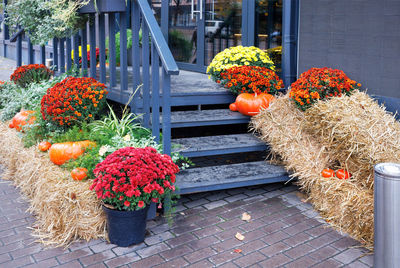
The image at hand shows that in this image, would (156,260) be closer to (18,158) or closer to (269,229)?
(269,229)

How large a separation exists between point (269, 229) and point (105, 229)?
4.29ft

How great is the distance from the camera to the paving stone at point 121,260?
3156 mm

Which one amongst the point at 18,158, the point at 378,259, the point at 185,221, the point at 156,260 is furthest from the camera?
the point at 18,158

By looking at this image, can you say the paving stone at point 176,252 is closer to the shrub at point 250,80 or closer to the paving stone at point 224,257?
the paving stone at point 224,257

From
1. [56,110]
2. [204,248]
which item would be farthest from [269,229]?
[56,110]

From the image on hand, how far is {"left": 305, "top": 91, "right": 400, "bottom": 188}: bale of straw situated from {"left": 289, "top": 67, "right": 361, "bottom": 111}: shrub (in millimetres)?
170

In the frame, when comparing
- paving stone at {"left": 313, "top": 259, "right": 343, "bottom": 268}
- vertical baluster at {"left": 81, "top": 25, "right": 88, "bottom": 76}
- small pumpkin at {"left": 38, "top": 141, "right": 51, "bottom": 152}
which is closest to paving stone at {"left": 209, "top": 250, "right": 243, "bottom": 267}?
paving stone at {"left": 313, "top": 259, "right": 343, "bottom": 268}

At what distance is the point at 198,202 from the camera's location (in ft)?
13.9

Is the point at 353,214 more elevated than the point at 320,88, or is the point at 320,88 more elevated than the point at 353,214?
the point at 320,88

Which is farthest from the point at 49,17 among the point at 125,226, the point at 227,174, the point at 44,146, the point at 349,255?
the point at 349,255

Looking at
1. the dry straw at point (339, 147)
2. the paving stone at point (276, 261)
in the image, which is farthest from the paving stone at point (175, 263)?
the dry straw at point (339, 147)

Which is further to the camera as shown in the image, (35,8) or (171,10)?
(171,10)

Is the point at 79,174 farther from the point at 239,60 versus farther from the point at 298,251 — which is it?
the point at 239,60

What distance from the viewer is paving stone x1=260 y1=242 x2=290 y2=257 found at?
3.32 metres
